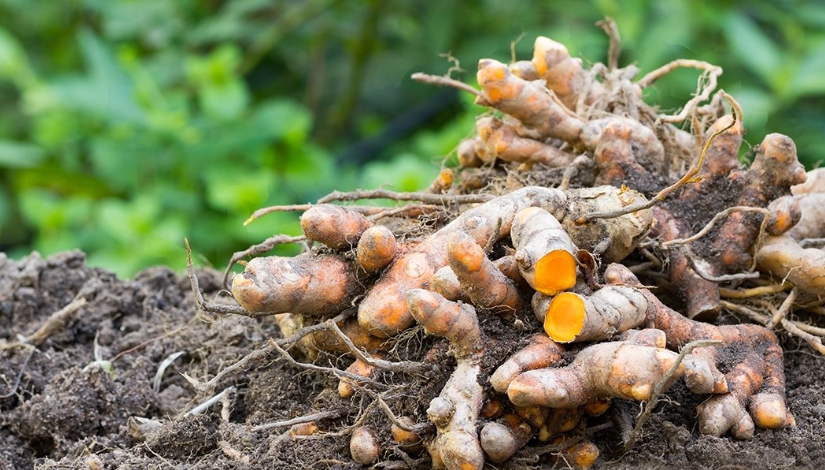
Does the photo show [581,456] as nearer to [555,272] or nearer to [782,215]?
[555,272]

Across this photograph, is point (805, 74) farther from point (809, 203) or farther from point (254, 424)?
point (254, 424)

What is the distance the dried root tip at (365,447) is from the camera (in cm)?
117

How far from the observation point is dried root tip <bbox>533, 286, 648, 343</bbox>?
112 cm

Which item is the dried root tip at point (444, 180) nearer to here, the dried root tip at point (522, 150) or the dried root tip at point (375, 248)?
the dried root tip at point (522, 150)

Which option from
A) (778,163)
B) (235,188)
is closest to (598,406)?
(778,163)

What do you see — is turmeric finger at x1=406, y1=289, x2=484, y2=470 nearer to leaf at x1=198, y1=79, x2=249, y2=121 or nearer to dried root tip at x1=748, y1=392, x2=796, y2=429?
dried root tip at x1=748, y1=392, x2=796, y2=429

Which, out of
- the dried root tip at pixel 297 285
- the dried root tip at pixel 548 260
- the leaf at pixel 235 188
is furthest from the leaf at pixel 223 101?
the dried root tip at pixel 548 260

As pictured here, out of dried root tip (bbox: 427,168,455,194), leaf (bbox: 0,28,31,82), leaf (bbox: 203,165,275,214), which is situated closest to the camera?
dried root tip (bbox: 427,168,455,194)

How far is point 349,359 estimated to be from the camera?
1338mm

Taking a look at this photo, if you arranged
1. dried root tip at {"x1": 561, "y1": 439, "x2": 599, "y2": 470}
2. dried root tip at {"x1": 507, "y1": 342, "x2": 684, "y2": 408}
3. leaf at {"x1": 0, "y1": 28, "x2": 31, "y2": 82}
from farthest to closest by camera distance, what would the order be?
leaf at {"x1": 0, "y1": 28, "x2": 31, "y2": 82}
dried root tip at {"x1": 561, "y1": 439, "x2": 599, "y2": 470}
dried root tip at {"x1": 507, "y1": 342, "x2": 684, "y2": 408}

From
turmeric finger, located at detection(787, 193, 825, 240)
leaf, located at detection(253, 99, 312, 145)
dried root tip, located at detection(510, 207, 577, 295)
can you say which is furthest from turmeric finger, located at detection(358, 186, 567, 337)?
leaf, located at detection(253, 99, 312, 145)

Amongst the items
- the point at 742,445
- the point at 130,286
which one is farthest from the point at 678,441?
the point at 130,286

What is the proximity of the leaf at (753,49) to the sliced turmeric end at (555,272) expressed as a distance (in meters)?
2.27

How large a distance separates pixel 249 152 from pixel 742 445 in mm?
2596
